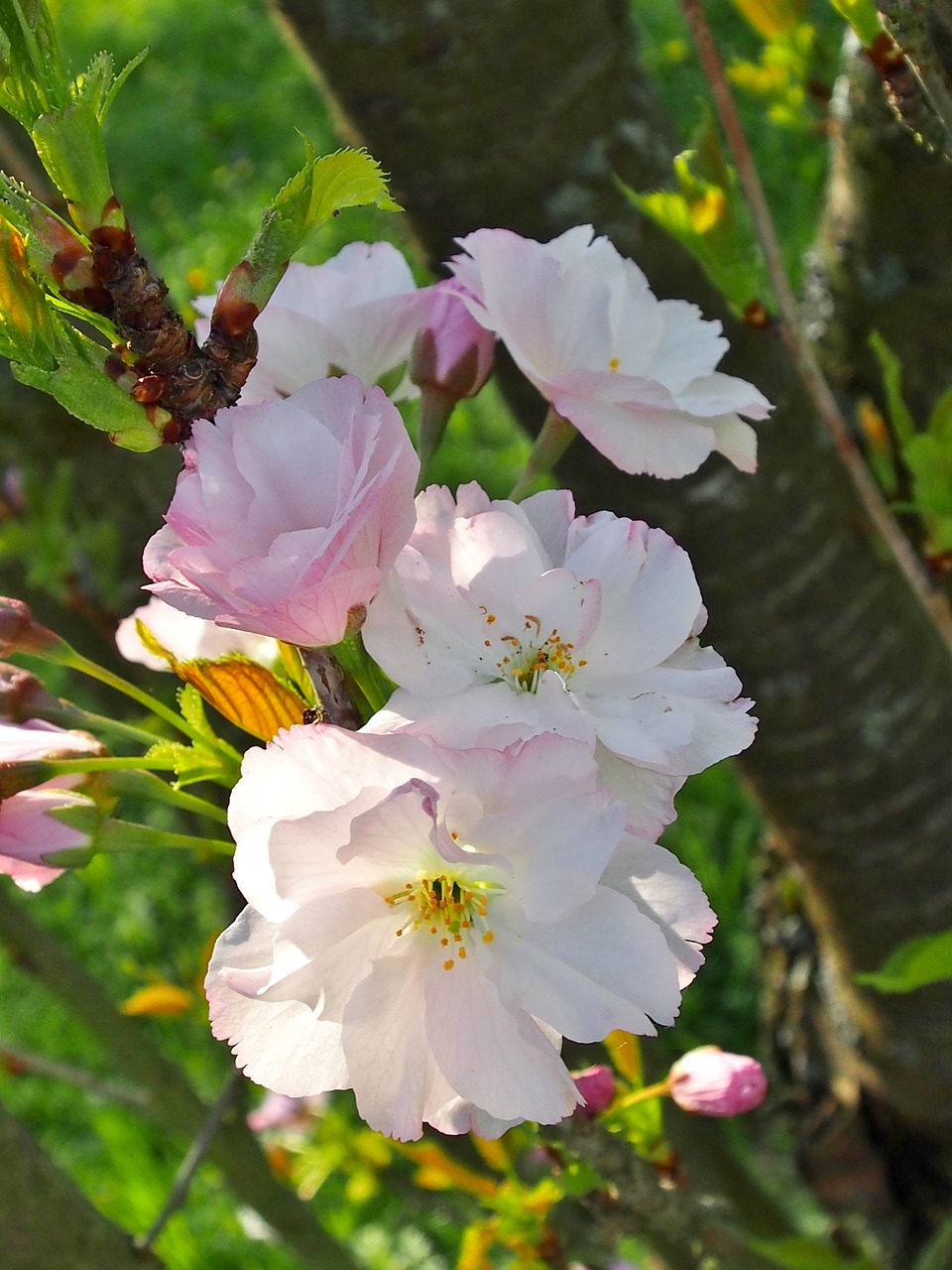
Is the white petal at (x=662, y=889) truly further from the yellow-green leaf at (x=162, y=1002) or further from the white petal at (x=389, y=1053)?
the yellow-green leaf at (x=162, y=1002)

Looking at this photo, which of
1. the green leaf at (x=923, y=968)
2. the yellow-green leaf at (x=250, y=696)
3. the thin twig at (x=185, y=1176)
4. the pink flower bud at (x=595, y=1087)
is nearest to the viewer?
the yellow-green leaf at (x=250, y=696)

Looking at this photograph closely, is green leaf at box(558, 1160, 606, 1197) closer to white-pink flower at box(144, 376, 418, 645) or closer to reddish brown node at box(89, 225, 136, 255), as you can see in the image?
white-pink flower at box(144, 376, 418, 645)

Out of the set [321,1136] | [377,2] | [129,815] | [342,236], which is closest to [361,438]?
[377,2]

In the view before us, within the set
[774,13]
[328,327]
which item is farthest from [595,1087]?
[774,13]

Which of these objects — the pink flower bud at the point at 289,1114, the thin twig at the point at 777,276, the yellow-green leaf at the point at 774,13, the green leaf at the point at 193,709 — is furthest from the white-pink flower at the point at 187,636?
the pink flower bud at the point at 289,1114

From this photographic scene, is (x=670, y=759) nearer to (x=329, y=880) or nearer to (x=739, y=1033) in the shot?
(x=329, y=880)

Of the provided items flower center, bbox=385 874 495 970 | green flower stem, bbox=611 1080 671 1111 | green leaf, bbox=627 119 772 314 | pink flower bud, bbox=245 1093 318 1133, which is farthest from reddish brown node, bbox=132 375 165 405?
pink flower bud, bbox=245 1093 318 1133

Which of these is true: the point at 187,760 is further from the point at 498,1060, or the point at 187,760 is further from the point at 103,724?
the point at 498,1060
